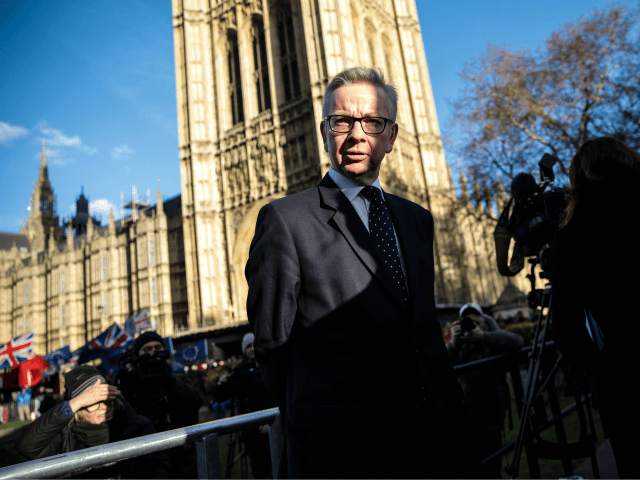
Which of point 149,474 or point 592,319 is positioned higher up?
point 592,319

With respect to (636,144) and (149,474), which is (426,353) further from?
(636,144)

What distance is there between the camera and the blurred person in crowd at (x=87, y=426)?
98.3 inches

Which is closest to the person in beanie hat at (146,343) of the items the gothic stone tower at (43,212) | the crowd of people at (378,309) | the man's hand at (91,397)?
the man's hand at (91,397)

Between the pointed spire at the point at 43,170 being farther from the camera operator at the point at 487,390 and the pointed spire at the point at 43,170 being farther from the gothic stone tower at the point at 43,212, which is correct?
the camera operator at the point at 487,390

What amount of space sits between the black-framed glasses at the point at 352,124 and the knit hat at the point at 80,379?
7.65 feet

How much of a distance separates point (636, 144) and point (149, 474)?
49.3 ft

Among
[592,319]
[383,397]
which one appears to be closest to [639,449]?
[592,319]

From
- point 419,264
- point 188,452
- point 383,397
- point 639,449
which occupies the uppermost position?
point 419,264

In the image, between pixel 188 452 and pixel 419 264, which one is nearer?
pixel 419 264

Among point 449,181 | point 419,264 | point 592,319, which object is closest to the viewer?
point 419,264

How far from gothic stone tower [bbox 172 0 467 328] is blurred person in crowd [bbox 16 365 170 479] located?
19.5m

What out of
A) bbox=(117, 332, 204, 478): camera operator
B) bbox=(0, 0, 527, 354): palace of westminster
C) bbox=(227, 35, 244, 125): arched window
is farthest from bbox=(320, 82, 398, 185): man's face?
bbox=(227, 35, 244, 125): arched window

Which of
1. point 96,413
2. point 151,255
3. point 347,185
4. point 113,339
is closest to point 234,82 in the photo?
point 151,255

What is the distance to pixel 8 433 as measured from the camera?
3.70 metres
